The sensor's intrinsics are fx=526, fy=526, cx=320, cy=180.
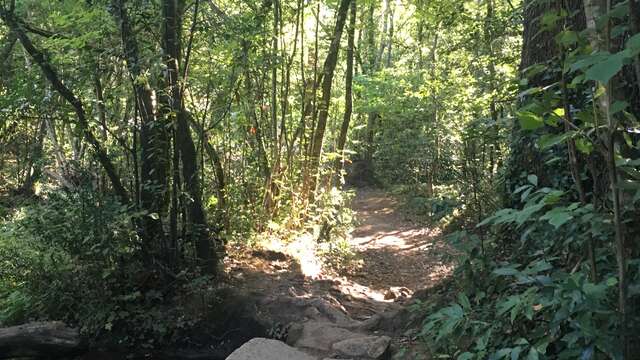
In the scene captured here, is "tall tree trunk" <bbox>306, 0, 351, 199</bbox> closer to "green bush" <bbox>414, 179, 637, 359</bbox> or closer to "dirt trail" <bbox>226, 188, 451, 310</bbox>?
"dirt trail" <bbox>226, 188, 451, 310</bbox>

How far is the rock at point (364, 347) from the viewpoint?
4445mm

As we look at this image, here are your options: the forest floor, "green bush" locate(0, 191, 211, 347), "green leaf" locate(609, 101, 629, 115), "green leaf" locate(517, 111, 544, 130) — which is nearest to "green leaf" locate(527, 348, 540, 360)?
"green leaf" locate(517, 111, 544, 130)

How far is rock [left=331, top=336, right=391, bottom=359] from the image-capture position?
4.45 metres

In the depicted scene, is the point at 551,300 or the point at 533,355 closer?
the point at 551,300

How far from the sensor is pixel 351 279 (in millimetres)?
7953

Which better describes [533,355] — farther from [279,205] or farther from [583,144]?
[279,205]

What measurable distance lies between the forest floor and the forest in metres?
0.04

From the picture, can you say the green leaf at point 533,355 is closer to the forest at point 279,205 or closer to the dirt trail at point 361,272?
the forest at point 279,205

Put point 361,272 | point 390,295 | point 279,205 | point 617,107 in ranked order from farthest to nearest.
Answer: point 361,272 → point 279,205 → point 390,295 → point 617,107

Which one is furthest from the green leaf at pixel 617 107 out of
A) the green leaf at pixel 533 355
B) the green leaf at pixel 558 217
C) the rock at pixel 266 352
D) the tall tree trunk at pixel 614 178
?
the rock at pixel 266 352

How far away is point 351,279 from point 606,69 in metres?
6.86

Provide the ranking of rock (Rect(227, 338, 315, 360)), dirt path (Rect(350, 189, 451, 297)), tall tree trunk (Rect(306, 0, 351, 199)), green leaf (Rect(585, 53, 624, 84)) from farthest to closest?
tall tree trunk (Rect(306, 0, 351, 199)) < dirt path (Rect(350, 189, 451, 297)) < rock (Rect(227, 338, 315, 360)) < green leaf (Rect(585, 53, 624, 84))

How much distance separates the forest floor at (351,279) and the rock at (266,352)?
2.91ft

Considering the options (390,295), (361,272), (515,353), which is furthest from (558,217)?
(361,272)
